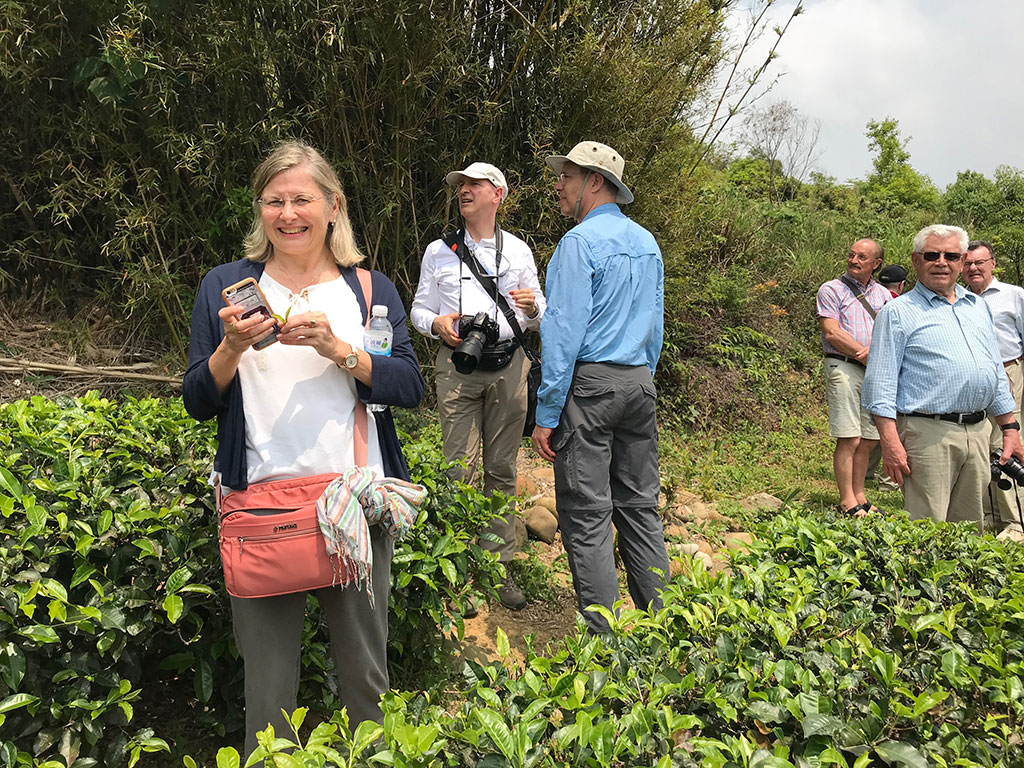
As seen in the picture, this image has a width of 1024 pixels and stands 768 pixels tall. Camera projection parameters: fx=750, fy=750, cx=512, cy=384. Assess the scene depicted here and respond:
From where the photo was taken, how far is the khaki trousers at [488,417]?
321cm

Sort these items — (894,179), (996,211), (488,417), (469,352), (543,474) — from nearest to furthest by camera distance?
(469,352) → (488,417) → (543,474) → (996,211) → (894,179)

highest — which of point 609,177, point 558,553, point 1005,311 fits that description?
point 609,177

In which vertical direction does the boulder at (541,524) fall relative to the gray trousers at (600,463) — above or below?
below

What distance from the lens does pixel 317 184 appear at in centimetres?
178

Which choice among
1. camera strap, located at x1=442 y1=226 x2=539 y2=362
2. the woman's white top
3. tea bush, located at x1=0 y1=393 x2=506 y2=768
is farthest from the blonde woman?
camera strap, located at x1=442 y1=226 x2=539 y2=362

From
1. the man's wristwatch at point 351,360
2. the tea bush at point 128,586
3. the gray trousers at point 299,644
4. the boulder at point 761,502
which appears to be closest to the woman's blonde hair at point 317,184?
the man's wristwatch at point 351,360

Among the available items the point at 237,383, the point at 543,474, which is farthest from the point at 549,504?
the point at 237,383

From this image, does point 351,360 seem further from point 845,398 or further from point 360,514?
point 845,398

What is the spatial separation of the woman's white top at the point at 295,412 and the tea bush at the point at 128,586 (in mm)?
588

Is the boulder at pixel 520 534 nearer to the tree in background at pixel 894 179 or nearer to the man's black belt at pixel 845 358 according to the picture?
the man's black belt at pixel 845 358

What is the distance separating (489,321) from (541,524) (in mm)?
1448

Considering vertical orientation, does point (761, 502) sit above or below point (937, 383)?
below

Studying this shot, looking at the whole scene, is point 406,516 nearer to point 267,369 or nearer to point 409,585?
point 267,369

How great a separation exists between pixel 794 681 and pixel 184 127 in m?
4.61
